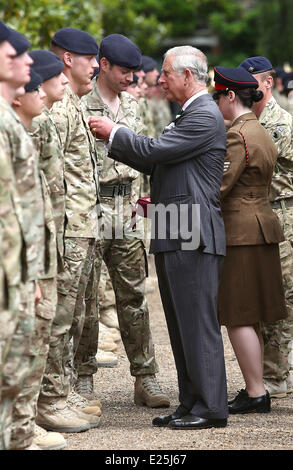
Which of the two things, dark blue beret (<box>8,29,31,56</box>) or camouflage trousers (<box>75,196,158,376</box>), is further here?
camouflage trousers (<box>75,196,158,376</box>)

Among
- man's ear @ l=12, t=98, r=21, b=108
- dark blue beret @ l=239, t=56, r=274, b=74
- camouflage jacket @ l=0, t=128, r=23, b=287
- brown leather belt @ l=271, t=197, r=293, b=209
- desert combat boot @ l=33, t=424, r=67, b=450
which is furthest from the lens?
brown leather belt @ l=271, t=197, r=293, b=209

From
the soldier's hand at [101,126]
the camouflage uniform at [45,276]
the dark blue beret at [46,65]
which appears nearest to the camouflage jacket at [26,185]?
the camouflage uniform at [45,276]

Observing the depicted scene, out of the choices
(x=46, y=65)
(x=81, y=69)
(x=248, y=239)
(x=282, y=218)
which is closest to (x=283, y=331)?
(x=282, y=218)

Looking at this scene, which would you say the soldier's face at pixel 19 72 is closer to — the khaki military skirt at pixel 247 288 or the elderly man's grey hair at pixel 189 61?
the elderly man's grey hair at pixel 189 61

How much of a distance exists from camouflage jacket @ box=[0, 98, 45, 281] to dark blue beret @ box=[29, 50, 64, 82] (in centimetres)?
109

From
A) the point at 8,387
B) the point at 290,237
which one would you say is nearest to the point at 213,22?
the point at 290,237

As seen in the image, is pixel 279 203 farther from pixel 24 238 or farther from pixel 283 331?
pixel 24 238

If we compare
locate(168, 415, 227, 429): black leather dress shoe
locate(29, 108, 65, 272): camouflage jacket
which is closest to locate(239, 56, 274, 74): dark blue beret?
locate(29, 108, 65, 272): camouflage jacket

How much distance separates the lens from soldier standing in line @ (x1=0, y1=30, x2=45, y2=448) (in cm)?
466

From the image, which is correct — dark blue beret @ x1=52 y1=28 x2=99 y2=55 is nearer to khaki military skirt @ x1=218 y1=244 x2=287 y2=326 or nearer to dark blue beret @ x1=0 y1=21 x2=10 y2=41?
khaki military skirt @ x1=218 y1=244 x2=287 y2=326

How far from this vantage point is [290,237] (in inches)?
292

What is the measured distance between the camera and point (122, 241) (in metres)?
7.03

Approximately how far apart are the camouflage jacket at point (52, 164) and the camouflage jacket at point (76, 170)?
29cm

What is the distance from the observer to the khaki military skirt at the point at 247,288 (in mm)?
6633
